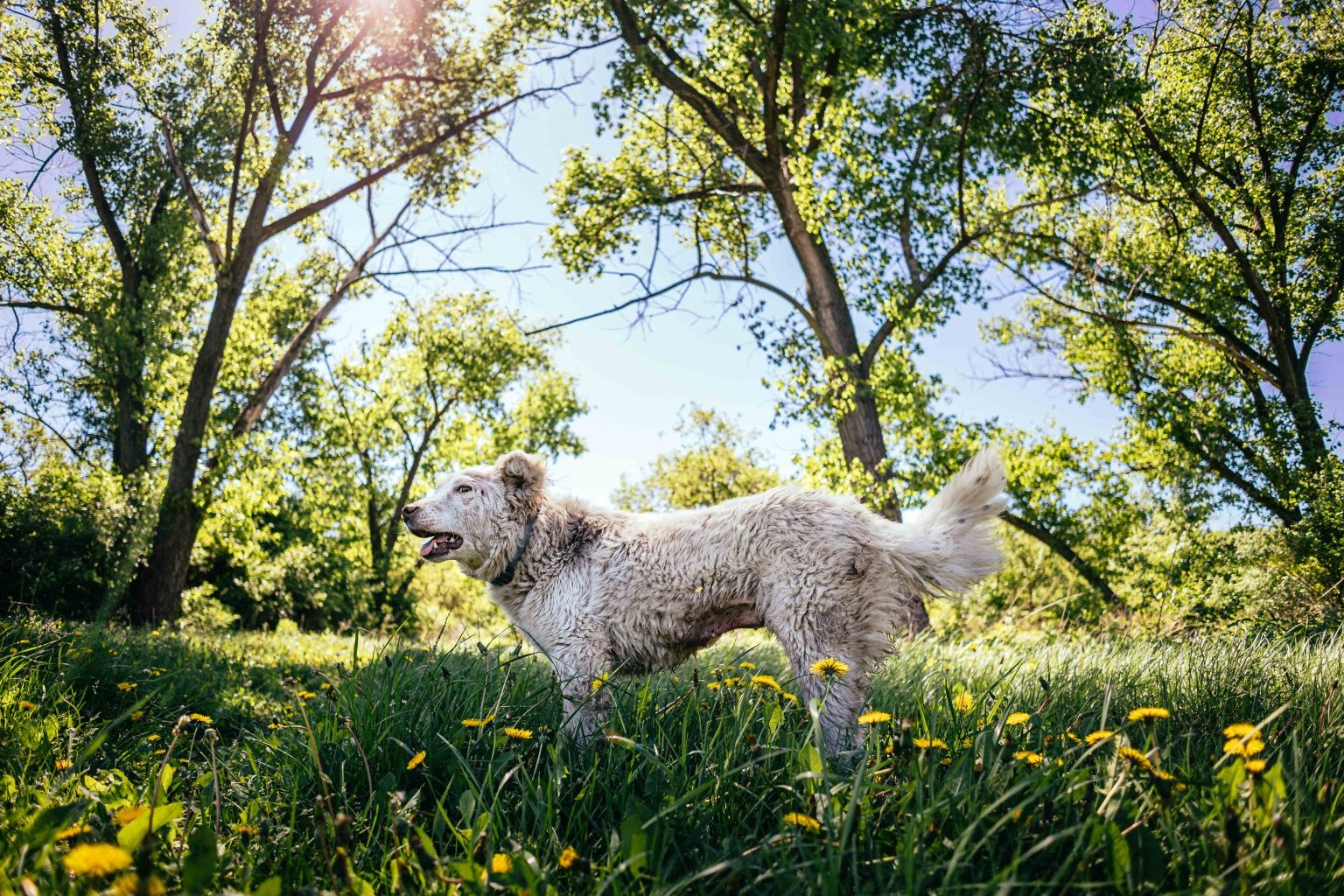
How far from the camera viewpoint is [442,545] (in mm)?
4977

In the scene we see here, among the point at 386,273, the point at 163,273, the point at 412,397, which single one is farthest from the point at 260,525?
the point at 386,273

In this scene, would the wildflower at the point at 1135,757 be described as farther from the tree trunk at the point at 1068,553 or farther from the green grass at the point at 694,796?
the tree trunk at the point at 1068,553

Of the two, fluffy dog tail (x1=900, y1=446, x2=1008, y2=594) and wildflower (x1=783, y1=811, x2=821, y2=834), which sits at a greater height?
fluffy dog tail (x1=900, y1=446, x2=1008, y2=594)

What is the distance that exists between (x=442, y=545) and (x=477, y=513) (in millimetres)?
305

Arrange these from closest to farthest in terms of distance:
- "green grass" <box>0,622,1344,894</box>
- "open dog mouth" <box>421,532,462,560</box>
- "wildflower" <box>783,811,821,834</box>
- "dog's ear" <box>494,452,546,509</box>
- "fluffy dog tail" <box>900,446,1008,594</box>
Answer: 1. "green grass" <box>0,622,1344,894</box>
2. "wildflower" <box>783,811,821,834</box>
3. "fluffy dog tail" <box>900,446,1008,594</box>
4. "open dog mouth" <box>421,532,462,560</box>
5. "dog's ear" <box>494,452,546,509</box>

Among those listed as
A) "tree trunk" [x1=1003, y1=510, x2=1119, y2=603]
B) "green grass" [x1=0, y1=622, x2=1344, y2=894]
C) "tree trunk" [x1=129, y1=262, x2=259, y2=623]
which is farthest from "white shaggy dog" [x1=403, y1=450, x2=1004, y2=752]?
"tree trunk" [x1=1003, y1=510, x2=1119, y2=603]

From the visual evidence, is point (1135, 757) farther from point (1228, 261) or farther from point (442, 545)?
point (1228, 261)

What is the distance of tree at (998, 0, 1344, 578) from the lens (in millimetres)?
17672

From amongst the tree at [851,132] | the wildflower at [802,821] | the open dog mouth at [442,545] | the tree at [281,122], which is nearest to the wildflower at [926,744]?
the wildflower at [802,821]

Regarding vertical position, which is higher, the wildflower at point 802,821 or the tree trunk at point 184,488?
the tree trunk at point 184,488

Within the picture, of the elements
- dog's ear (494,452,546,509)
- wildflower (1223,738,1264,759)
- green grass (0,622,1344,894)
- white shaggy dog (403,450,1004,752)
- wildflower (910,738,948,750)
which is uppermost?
dog's ear (494,452,546,509)

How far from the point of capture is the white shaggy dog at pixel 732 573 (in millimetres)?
4051

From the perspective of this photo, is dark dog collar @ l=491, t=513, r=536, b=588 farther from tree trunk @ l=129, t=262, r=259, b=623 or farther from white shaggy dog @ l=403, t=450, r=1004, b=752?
tree trunk @ l=129, t=262, r=259, b=623

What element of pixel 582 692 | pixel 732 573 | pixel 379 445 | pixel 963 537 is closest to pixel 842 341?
pixel 963 537
